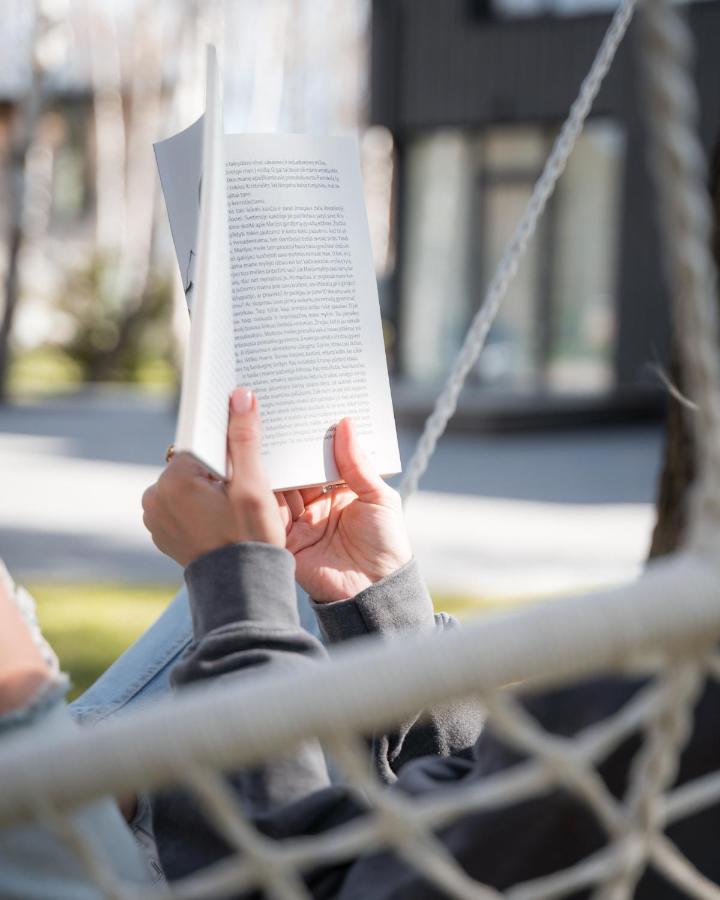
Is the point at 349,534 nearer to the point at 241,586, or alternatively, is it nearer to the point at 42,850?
the point at 241,586

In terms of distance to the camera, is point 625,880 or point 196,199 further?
point 196,199

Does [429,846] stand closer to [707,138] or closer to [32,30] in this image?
[32,30]

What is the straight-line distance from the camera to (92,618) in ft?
12.3

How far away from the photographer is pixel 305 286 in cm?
125

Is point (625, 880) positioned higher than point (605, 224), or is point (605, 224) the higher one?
point (605, 224)

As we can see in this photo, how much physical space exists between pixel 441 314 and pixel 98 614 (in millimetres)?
8866

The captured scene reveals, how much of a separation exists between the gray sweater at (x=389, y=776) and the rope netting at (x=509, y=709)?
0.04 m

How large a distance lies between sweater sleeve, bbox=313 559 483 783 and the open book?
5.1 inches

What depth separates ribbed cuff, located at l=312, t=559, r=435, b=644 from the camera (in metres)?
1.19

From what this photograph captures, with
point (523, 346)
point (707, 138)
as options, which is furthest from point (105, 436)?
point (707, 138)

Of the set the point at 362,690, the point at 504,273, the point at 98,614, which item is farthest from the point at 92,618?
the point at 362,690

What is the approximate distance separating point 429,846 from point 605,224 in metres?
11.1

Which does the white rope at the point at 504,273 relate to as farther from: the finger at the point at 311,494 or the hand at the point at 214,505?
the hand at the point at 214,505

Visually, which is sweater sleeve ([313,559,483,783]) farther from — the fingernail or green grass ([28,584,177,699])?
green grass ([28,584,177,699])
